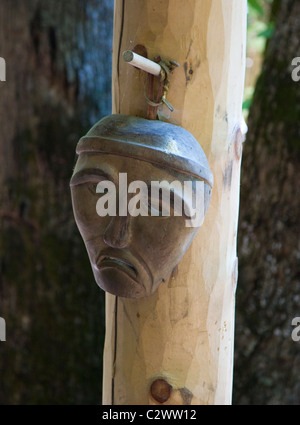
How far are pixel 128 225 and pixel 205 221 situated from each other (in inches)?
6.3

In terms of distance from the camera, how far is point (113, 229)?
890mm

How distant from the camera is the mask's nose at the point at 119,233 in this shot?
88 centimetres

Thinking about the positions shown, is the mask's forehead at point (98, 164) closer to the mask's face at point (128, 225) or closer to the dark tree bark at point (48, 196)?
the mask's face at point (128, 225)

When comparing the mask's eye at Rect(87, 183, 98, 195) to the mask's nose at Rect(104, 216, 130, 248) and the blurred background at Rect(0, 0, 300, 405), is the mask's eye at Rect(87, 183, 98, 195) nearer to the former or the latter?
the mask's nose at Rect(104, 216, 130, 248)

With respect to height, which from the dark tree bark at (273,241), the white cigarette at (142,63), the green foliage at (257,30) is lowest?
the dark tree bark at (273,241)

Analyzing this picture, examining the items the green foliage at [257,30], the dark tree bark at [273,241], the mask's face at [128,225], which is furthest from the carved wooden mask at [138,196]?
the green foliage at [257,30]

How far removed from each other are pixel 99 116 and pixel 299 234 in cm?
73

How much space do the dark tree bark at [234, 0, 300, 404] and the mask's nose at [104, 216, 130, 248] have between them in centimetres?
94

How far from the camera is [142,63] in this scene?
0.87 metres

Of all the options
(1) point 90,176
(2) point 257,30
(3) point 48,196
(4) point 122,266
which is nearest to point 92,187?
(1) point 90,176

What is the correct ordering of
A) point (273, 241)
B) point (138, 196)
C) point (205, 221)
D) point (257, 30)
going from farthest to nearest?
point (257, 30) → point (273, 241) → point (205, 221) → point (138, 196)

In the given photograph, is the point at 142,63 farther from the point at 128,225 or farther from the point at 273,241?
the point at 273,241

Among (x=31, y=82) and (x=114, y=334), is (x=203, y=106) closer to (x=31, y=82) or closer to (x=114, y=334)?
(x=114, y=334)
